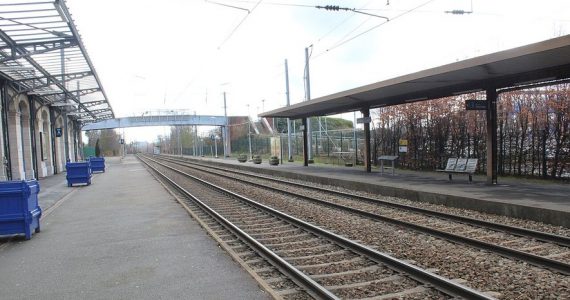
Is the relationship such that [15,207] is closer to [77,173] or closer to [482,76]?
[482,76]

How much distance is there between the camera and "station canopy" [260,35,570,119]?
10203mm

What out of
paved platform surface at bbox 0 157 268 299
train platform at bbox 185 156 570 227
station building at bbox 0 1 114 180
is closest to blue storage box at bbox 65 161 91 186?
station building at bbox 0 1 114 180

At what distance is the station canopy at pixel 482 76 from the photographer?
1020cm

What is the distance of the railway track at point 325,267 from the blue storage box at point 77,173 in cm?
1342

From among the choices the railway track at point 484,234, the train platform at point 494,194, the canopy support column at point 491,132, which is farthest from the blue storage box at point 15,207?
the canopy support column at point 491,132

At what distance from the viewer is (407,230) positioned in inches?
350

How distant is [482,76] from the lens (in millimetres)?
13508

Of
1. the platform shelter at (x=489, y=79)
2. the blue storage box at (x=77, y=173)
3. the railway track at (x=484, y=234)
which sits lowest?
the railway track at (x=484, y=234)

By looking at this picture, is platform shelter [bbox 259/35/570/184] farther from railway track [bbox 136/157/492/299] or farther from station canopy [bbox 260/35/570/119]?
railway track [bbox 136/157/492/299]

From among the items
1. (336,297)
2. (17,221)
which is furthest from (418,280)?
(17,221)

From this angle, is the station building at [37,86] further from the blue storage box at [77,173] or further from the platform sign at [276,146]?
the platform sign at [276,146]

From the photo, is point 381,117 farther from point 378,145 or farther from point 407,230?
point 407,230

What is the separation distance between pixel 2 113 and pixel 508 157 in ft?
64.4

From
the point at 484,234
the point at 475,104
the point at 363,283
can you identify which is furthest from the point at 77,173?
the point at 363,283
